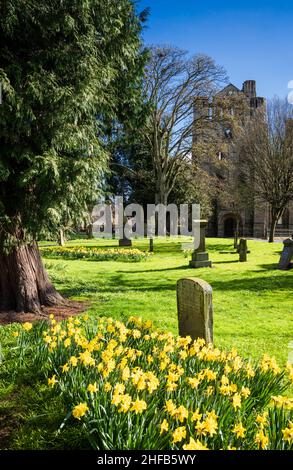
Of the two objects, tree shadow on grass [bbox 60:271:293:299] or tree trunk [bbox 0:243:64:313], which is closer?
tree trunk [bbox 0:243:64:313]

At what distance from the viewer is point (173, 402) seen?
335 cm

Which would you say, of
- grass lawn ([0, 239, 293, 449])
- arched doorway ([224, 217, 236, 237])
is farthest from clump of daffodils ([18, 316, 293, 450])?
arched doorway ([224, 217, 236, 237])

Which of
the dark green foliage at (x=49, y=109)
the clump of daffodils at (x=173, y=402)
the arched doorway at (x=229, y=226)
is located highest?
the dark green foliage at (x=49, y=109)

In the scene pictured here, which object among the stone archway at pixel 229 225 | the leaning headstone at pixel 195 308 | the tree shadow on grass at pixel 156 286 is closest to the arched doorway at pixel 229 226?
the stone archway at pixel 229 225

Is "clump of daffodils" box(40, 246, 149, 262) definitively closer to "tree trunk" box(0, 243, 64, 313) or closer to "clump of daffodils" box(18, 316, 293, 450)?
"tree trunk" box(0, 243, 64, 313)

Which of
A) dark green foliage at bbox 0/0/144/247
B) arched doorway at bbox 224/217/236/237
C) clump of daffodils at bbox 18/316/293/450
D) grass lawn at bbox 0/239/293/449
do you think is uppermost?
dark green foliage at bbox 0/0/144/247

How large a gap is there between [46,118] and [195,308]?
13.9 feet

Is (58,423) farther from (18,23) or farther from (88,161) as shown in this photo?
(18,23)

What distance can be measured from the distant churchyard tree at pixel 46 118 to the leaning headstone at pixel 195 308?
279cm

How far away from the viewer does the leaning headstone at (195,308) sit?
5.40 meters

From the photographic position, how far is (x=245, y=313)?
859cm

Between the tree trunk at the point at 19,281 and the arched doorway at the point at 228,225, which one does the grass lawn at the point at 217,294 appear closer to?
the tree trunk at the point at 19,281

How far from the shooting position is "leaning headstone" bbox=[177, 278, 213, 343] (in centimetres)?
540

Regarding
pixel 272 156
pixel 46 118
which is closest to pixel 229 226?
pixel 272 156
